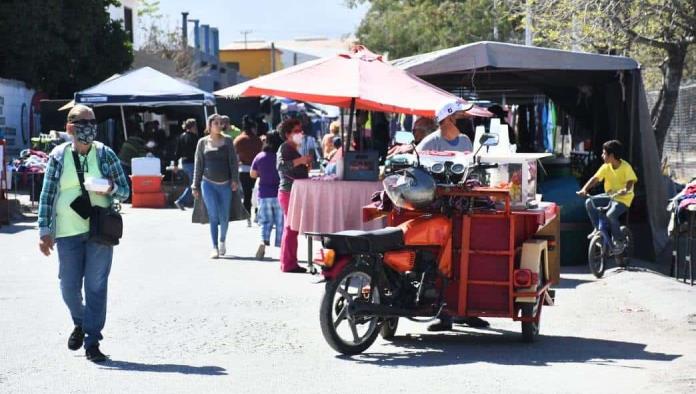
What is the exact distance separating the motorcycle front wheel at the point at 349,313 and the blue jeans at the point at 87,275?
1599 millimetres

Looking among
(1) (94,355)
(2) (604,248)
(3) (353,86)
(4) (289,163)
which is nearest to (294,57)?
(4) (289,163)

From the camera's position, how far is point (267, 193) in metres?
16.6

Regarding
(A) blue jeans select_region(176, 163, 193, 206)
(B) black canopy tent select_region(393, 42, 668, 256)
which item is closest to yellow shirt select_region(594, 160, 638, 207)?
(B) black canopy tent select_region(393, 42, 668, 256)

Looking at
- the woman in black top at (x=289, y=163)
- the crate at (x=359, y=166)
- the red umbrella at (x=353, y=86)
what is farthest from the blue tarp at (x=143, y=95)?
the crate at (x=359, y=166)

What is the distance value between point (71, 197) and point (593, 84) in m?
11.1

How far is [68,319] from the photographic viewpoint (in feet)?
35.6

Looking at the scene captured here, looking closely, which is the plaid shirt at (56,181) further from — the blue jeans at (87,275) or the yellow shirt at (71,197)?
the blue jeans at (87,275)

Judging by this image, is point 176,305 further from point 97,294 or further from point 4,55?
point 4,55

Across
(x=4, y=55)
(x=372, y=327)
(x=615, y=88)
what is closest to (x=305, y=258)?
(x=615, y=88)

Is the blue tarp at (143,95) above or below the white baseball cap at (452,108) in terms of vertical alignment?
above

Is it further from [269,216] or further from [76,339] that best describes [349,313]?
[269,216]

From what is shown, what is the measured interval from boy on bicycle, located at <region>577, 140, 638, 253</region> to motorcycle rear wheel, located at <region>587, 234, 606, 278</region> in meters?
0.35

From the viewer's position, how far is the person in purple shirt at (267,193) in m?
16.4

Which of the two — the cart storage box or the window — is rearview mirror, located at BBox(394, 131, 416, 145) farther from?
the window
